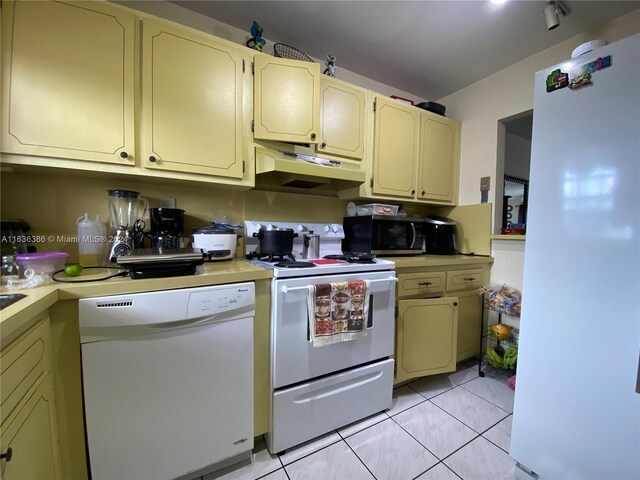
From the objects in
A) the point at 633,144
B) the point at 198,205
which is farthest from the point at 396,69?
the point at 198,205

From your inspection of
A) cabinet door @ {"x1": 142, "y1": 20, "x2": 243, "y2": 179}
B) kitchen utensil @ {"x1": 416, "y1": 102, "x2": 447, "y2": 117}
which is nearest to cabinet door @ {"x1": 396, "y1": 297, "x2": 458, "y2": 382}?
cabinet door @ {"x1": 142, "y1": 20, "x2": 243, "y2": 179}

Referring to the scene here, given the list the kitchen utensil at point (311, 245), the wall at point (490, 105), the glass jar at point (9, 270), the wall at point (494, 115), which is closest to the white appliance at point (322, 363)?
the kitchen utensil at point (311, 245)

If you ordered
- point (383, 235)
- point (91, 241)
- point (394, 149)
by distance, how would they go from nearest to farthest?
point (91, 241) < point (383, 235) < point (394, 149)

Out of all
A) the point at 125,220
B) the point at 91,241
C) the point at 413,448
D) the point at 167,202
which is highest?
the point at 167,202

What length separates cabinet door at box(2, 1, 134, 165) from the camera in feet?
3.31

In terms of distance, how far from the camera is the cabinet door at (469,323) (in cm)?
199

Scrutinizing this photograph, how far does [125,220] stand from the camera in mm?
1401

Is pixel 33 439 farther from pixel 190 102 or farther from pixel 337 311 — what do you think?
pixel 190 102

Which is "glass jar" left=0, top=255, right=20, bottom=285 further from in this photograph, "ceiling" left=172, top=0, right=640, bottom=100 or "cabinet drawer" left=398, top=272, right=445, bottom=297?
"cabinet drawer" left=398, top=272, right=445, bottom=297

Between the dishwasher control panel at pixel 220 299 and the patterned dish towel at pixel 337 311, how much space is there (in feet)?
0.96

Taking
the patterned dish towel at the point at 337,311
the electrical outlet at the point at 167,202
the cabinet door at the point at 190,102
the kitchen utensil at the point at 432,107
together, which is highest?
the kitchen utensil at the point at 432,107

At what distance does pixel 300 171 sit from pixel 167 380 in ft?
3.69

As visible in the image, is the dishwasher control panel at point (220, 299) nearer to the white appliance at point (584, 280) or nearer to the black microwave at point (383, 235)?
the black microwave at point (383, 235)

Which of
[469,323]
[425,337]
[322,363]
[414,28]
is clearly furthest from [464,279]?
[414,28]
